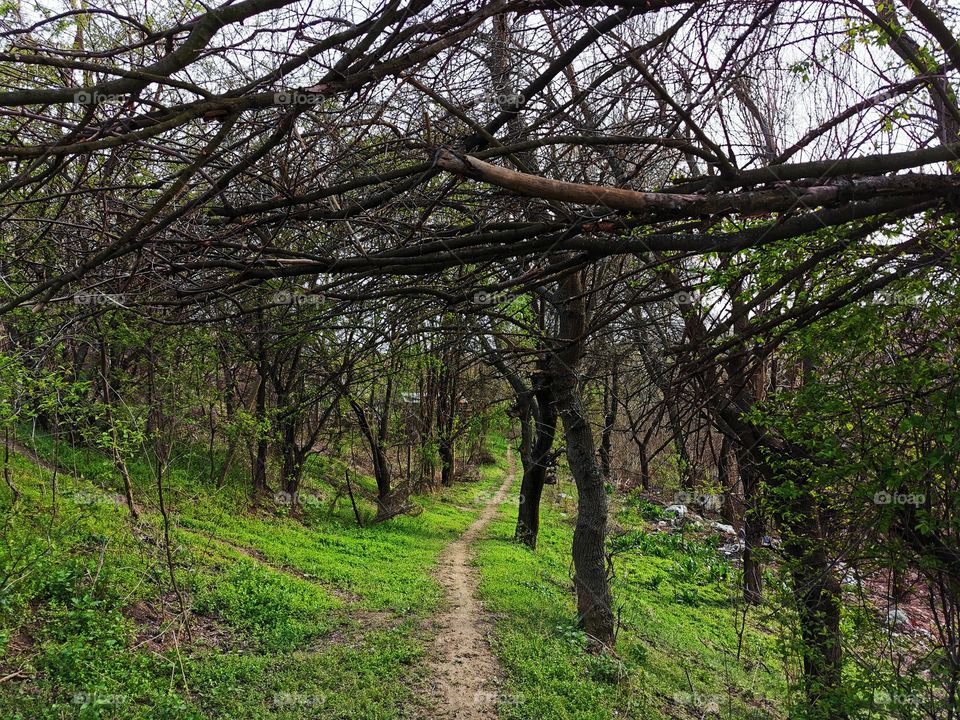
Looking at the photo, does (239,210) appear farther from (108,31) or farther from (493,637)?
(493,637)

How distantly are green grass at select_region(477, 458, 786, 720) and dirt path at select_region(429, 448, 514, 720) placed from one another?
19cm

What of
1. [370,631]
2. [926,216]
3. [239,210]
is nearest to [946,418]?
[926,216]

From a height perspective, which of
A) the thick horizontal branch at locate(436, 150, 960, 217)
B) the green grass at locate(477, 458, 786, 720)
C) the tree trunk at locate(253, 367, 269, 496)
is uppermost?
the thick horizontal branch at locate(436, 150, 960, 217)

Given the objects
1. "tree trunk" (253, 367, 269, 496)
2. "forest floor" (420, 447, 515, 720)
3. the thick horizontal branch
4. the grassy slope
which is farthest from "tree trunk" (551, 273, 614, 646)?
"tree trunk" (253, 367, 269, 496)

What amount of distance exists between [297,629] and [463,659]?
198 cm

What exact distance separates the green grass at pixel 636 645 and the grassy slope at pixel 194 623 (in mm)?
1206

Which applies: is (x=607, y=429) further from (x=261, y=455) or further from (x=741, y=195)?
(x=261, y=455)

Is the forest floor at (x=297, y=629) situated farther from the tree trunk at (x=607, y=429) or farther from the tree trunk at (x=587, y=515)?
the tree trunk at (x=607, y=429)

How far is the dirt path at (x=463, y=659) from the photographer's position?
5.63 meters

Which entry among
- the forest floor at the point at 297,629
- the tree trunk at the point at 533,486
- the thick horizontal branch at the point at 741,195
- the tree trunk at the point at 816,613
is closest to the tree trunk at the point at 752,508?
the tree trunk at the point at 816,613

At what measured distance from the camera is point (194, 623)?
6395 millimetres

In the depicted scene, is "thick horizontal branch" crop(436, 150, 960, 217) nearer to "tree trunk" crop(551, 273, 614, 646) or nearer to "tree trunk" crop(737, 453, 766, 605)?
"tree trunk" crop(737, 453, 766, 605)

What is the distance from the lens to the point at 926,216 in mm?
2975

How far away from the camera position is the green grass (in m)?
6.07
